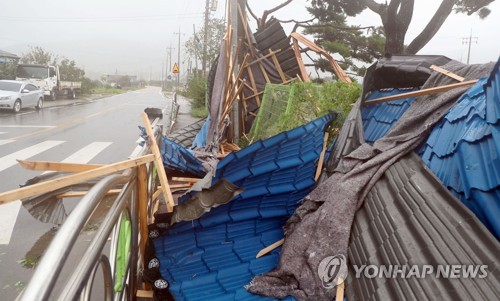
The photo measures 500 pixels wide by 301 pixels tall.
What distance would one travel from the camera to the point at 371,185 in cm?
268

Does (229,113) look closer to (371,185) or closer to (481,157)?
(371,185)

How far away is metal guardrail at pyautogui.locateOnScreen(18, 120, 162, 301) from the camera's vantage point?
3.07 feet

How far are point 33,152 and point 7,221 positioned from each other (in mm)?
4397

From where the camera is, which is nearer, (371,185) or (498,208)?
(498,208)

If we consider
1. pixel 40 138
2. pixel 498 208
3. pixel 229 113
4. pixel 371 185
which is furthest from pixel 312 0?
pixel 498 208

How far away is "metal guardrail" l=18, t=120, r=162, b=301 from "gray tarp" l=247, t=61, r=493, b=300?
0.91m

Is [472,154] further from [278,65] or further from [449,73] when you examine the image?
[278,65]

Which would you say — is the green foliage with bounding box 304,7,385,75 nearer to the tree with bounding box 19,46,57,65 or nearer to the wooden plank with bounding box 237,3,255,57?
the wooden plank with bounding box 237,3,255,57

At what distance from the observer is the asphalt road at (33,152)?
3.75 m

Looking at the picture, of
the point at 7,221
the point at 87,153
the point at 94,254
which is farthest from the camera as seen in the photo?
the point at 87,153

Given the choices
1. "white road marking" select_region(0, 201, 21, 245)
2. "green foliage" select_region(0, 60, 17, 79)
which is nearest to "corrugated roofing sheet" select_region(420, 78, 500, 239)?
"white road marking" select_region(0, 201, 21, 245)

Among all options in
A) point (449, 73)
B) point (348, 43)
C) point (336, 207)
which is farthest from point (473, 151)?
point (348, 43)

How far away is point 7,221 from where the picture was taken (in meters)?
4.58

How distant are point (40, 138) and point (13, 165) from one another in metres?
3.46
